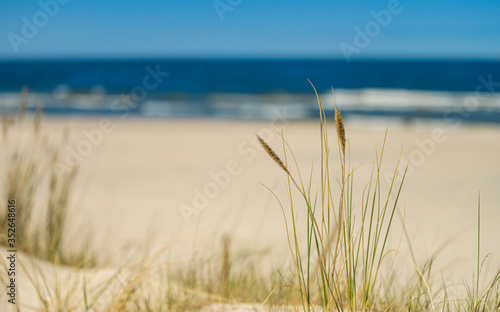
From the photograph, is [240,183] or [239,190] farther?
[240,183]

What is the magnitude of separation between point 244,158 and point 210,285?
556cm

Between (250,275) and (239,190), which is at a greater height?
(239,190)

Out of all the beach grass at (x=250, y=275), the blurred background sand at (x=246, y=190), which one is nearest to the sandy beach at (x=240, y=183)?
the blurred background sand at (x=246, y=190)

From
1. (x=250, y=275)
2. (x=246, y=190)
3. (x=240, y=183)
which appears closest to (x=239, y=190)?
(x=246, y=190)

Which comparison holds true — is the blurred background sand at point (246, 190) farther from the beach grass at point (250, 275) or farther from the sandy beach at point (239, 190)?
the beach grass at point (250, 275)

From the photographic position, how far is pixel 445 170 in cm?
659

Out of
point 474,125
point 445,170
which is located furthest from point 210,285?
point 474,125

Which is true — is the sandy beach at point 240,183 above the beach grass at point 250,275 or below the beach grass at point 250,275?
above

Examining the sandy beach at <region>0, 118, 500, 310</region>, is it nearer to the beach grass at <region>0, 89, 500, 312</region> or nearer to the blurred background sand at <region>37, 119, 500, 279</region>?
the blurred background sand at <region>37, 119, 500, 279</region>

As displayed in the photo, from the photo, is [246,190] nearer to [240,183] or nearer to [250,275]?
[240,183]

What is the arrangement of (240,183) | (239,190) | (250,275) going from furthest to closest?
(240,183) < (239,190) < (250,275)

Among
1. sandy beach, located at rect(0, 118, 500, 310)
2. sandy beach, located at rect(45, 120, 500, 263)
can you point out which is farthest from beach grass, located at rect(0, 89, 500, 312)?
sandy beach, located at rect(45, 120, 500, 263)

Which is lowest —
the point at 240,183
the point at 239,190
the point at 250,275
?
the point at 250,275

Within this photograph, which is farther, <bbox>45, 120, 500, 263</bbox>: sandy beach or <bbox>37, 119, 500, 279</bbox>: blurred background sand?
<bbox>45, 120, 500, 263</bbox>: sandy beach
